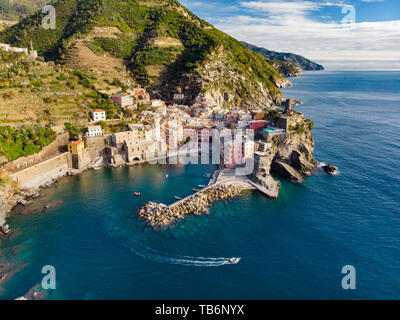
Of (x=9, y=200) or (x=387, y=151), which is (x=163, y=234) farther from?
(x=387, y=151)

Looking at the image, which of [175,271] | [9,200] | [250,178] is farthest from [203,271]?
[9,200]

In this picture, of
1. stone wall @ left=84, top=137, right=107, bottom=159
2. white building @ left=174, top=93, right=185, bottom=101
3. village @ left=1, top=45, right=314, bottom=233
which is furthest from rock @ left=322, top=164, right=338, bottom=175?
white building @ left=174, top=93, right=185, bottom=101

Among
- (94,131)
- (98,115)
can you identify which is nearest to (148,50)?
(98,115)

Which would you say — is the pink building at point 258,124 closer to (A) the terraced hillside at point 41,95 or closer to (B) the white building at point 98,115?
(A) the terraced hillside at point 41,95

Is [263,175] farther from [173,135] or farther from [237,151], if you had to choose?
[173,135]

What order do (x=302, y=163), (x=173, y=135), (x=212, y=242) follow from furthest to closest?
(x=173, y=135), (x=302, y=163), (x=212, y=242)
